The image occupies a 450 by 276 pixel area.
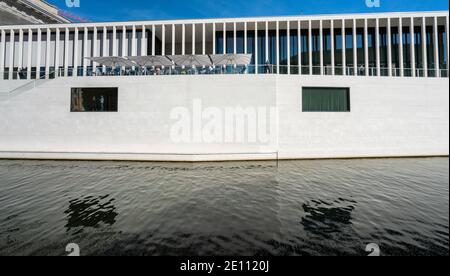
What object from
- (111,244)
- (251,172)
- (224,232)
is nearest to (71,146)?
(251,172)

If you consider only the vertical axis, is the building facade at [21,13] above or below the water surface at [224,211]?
above

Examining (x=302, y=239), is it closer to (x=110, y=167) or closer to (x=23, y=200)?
(x=23, y=200)

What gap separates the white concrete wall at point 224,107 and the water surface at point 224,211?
13.7ft

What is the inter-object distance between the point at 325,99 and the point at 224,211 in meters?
15.0

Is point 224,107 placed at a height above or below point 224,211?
above

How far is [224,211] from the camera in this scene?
804 cm

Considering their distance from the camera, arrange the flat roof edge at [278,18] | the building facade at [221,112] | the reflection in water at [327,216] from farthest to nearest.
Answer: the flat roof edge at [278,18]
the building facade at [221,112]
the reflection in water at [327,216]

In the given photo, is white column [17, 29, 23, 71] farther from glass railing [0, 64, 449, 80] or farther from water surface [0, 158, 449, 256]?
water surface [0, 158, 449, 256]

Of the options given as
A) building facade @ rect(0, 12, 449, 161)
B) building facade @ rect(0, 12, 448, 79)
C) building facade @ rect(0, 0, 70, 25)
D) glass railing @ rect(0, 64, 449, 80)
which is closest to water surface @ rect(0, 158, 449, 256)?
building facade @ rect(0, 12, 449, 161)

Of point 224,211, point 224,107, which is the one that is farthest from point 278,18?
point 224,211

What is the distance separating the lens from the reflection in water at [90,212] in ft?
23.5

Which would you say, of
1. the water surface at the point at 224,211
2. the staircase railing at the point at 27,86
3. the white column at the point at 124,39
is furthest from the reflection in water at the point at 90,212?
the white column at the point at 124,39

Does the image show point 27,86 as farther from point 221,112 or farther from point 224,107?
point 224,107

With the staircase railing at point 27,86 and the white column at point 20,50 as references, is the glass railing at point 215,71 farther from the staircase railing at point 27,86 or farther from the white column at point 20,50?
the white column at point 20,50
